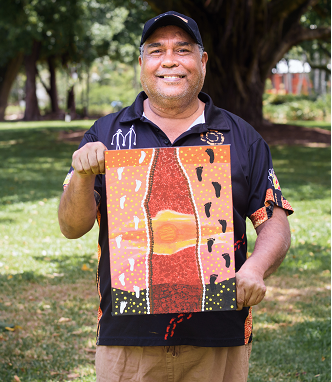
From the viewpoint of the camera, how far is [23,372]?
12.9ft

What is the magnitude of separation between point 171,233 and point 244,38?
13924 millimetres

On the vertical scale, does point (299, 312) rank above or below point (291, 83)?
above

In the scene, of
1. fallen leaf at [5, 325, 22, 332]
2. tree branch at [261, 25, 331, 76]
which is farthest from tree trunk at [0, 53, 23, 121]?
fallen leaf at [5, 325, 22, 332]

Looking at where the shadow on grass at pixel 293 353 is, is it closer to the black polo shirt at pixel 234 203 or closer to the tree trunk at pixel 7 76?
the black polo shirt at pixel 234 203

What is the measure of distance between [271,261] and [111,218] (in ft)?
2.20

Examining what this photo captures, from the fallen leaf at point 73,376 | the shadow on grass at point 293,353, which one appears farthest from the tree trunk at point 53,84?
the fallen leaf at point 73,376

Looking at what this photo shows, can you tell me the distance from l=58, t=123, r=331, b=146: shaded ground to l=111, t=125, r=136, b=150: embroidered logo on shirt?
15.4 metres

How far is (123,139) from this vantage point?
2.17 m

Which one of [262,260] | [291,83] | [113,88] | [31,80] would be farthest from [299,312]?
[113,88]

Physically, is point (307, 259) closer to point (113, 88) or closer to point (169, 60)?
point (169, 60)

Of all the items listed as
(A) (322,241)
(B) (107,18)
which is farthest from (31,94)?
(A) (322,241)

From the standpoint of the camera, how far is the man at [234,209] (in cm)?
209

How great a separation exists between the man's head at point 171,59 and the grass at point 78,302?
266 cm

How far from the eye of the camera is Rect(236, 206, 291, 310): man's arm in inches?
74.4
